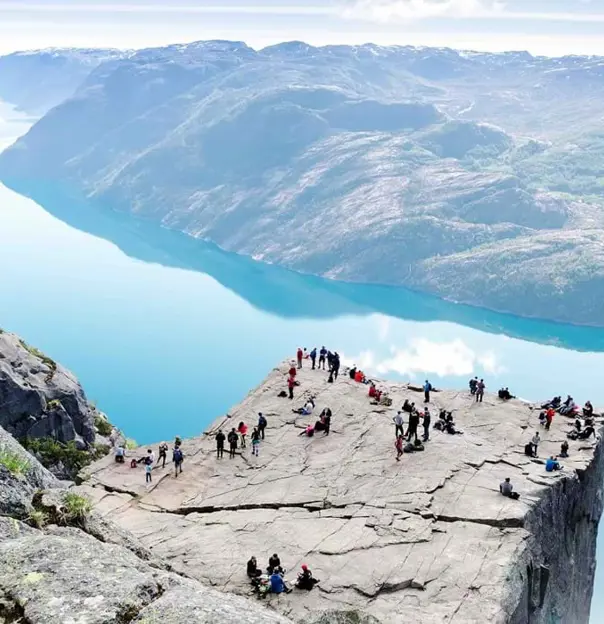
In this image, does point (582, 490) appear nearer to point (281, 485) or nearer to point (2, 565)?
point (281, 485)

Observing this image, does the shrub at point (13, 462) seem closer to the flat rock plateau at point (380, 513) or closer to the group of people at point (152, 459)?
the flat rock plateau at point (380, 513)

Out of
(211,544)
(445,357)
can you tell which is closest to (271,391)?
(211,544)

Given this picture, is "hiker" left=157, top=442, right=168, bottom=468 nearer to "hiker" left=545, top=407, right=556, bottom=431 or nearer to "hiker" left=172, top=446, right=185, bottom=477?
"hiker" left=172, top=446, right=185, bottom=477

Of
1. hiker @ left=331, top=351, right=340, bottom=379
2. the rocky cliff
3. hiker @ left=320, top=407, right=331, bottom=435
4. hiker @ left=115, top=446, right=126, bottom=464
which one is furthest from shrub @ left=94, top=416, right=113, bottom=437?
the rocky cliff

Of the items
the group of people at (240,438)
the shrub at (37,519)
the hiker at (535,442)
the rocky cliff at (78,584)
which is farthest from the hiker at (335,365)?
the shrub at (37,519)

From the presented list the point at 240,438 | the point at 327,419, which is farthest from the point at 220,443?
the point at 327,419

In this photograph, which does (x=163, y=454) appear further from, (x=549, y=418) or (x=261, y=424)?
(x=549, y=418)
